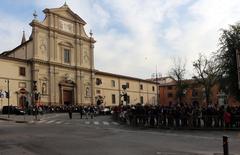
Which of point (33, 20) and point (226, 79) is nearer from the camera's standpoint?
point (226, 79)

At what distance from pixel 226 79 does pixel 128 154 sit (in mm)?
27139

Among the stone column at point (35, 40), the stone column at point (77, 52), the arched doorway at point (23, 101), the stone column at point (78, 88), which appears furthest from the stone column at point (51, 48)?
the arched doorway at point (23, 101)

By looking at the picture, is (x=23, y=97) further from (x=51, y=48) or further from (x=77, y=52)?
(x=77, y=52)

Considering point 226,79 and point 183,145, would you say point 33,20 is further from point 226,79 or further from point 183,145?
point 183,145

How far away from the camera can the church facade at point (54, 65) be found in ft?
201

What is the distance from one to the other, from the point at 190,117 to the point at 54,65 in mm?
45055

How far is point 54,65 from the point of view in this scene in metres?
68.6

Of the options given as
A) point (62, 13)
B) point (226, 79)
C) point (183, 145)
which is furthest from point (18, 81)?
point (183, 145)

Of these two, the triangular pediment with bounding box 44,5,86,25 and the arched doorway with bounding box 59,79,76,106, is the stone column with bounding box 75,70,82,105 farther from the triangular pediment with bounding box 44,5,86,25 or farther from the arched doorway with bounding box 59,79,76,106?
the triangular pediment with bounding box 44,5,86,25

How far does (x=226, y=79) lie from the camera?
38750 millimetres

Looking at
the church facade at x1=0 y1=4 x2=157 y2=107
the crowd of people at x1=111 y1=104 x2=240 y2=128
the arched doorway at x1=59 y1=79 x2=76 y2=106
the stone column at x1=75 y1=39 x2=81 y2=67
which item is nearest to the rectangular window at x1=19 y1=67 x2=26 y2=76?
the church facade at x1=0 y1=4 x2=157 y2=107

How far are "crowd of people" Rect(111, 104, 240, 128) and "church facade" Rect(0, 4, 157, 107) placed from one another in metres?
32.7

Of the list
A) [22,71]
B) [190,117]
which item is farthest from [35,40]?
[190,117]

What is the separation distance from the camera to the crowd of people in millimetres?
25438
